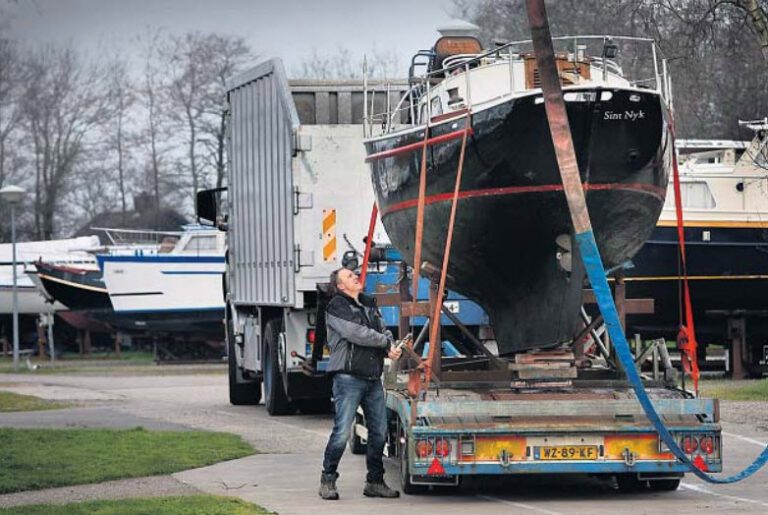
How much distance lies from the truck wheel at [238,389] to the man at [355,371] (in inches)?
469

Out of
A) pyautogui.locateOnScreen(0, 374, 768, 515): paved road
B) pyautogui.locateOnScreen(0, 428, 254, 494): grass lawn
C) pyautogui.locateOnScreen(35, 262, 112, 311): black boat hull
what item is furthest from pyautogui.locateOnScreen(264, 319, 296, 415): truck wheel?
pyautogui.locateOnScreen(35, 262, 112, 311): black boat hull

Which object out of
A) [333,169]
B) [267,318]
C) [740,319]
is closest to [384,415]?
[333,169]

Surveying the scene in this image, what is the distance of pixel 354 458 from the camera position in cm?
1705

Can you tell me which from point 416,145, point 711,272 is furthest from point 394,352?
point 711,272

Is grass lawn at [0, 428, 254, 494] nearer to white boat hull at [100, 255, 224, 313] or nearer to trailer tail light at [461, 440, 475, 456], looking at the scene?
trailer tail light at [461, 440, 475, 456]

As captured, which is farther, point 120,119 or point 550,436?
point 120,119

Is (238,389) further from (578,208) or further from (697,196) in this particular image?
(578,208)

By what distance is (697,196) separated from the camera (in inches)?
1193

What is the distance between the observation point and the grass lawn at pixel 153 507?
12656 mm

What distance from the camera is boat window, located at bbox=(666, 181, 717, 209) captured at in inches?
1191

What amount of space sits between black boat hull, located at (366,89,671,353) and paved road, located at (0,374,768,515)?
4.42 ft

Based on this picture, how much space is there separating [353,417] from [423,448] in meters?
0.92

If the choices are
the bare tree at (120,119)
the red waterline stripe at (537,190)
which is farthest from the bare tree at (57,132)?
the red waterline stripe at (537,190)

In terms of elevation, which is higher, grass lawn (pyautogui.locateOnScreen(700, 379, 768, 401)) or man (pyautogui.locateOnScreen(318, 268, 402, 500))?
man (pyautogui.locateOnScreen(318, 268, 402, 500))
